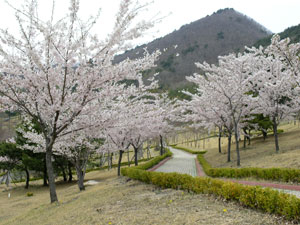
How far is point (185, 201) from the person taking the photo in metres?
7.32

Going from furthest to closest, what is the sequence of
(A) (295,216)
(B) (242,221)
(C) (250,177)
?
1. (C) (250,177)
2. (B) (242,221)
3. (A) (295,216)

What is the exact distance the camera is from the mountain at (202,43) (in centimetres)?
14125

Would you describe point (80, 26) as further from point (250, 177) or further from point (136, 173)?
point (250, 177)

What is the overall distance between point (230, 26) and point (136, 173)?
19270 centimetres

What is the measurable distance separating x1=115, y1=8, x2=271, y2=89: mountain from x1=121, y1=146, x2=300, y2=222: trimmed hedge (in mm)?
113701

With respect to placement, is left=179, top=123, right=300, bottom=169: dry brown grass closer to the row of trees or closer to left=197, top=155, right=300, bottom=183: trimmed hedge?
the row of trees

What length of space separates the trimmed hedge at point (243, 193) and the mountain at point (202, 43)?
11370 cm

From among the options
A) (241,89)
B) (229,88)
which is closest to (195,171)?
(229,88)

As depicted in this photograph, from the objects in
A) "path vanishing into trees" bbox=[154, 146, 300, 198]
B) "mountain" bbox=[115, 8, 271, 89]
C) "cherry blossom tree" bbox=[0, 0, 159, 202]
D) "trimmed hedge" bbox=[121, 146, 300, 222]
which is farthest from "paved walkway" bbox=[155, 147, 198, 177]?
"mountain" bbox=[115, 8, 271, 89]

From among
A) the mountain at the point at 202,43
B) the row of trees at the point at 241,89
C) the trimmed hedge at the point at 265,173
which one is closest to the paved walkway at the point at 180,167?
the trimmed hedge at the point at 265,173

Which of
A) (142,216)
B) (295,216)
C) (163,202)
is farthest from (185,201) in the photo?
(295,216)

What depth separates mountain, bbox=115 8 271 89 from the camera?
141 m

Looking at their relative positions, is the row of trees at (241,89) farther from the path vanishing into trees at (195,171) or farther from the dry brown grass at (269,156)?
the path vanishing into trees at (195,171)

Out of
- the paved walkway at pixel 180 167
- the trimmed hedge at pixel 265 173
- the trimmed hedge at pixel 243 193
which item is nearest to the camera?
the trimmed hedge at pixel 243 193
